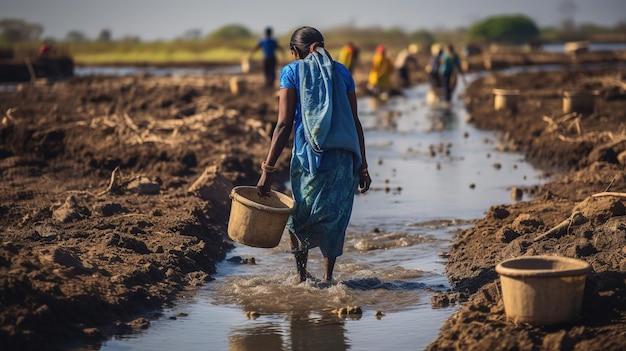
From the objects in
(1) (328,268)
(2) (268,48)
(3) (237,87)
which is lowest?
(1) (328,268)

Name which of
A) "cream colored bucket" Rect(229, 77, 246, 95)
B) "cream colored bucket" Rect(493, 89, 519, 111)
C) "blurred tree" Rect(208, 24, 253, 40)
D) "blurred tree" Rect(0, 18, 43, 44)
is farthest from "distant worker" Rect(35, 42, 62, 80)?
"blurred tree" Rect(208, 24, 253, 40)

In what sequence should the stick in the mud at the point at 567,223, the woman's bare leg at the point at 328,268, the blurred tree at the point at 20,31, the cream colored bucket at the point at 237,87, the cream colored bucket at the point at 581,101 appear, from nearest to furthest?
the woman's bare leg at the point at 328,268
the stick in the mud at the point at 567,223
the cream colored bucket at the point at 581,101
the cream colored bucket at the point at 237,87
the blurred tree at the point at 20,31

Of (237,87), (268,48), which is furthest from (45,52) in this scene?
(268,48)

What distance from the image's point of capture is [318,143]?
6.89 meters

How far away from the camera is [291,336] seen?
6.42 m

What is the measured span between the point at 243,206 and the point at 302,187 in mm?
420

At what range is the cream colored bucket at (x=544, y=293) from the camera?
5.64 meters

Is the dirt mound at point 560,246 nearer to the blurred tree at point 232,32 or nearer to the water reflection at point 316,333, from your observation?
the water reflection at point 316,333

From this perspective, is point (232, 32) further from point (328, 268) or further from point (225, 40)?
point (328, 268)

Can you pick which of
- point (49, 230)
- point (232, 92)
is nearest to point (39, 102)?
point (232, 92)

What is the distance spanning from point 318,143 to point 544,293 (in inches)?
74.8

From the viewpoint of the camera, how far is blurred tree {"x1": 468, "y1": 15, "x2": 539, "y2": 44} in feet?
404

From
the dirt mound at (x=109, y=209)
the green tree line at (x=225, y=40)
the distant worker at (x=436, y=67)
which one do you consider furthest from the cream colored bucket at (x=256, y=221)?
the green tree line at (x=225, y=40)

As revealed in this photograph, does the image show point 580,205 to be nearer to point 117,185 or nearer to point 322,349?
point 322,349
